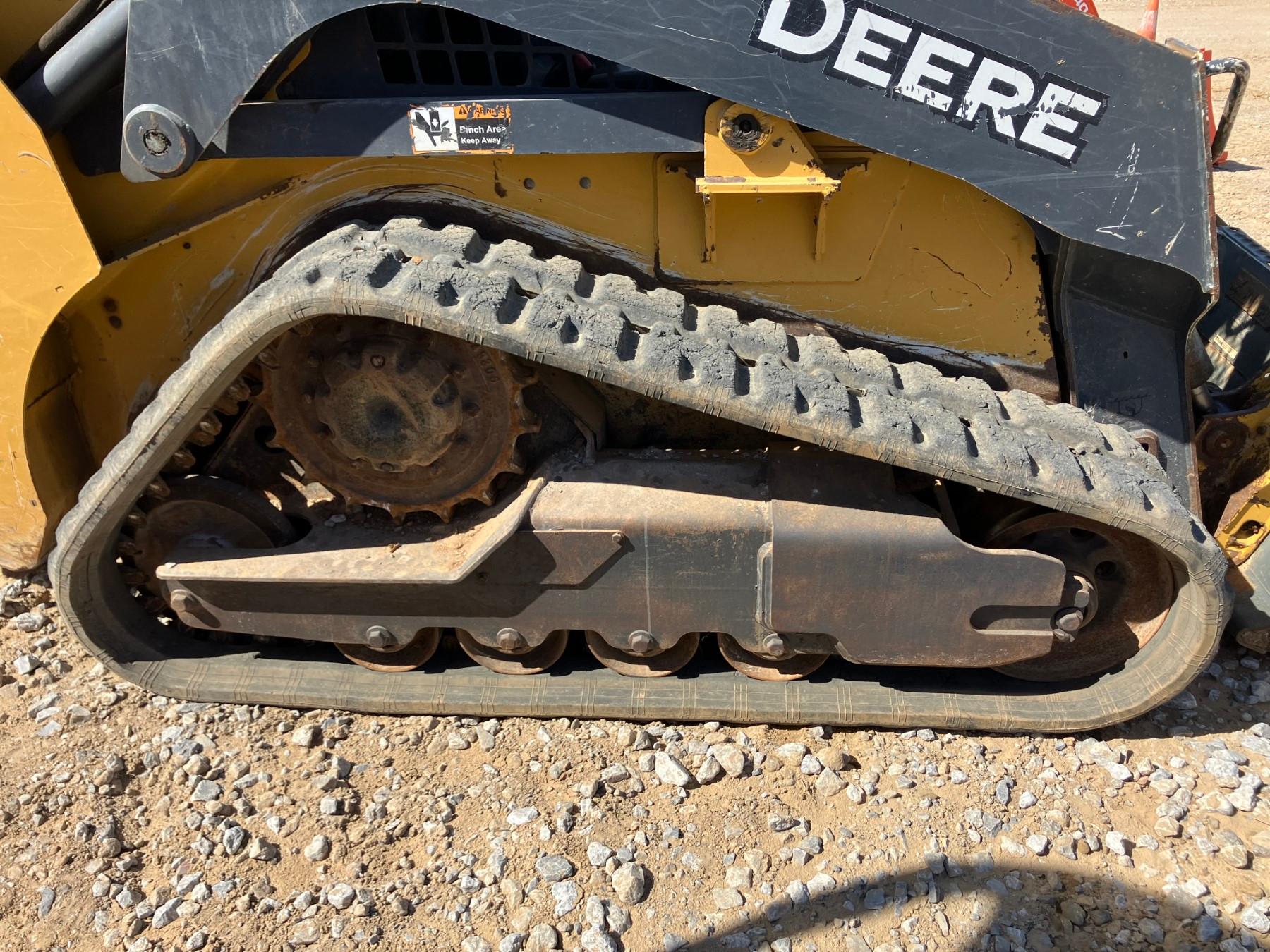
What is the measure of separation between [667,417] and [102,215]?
153 cm

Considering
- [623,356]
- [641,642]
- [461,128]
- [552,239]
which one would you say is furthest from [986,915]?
[461,128]

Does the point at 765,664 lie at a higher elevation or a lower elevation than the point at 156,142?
lower

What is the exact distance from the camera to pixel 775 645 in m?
2.58

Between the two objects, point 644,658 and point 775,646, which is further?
point 644,658

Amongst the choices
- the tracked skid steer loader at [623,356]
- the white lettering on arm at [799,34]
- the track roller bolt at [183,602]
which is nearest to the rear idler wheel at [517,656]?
the tracked skid steer loader at [623,356]

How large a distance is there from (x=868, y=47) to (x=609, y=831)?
1899 millimetres

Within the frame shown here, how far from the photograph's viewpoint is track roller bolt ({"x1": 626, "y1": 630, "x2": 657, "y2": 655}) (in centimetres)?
259

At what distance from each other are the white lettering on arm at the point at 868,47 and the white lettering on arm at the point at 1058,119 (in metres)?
0.33

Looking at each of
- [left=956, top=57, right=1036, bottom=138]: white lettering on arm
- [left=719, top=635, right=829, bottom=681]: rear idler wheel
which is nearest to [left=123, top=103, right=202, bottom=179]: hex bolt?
[left=956, top=57, right=1036, bottom=138]: white lettering on arm

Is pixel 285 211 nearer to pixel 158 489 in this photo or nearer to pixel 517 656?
pixel 158 489

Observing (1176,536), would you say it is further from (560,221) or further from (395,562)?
(395,562)

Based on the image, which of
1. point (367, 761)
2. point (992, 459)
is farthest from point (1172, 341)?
point (367, 761)

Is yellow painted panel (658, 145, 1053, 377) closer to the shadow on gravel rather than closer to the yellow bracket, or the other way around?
the yellow bracket

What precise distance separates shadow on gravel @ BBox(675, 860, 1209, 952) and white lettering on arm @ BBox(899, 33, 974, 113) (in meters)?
1.76
